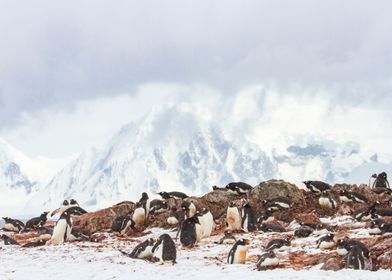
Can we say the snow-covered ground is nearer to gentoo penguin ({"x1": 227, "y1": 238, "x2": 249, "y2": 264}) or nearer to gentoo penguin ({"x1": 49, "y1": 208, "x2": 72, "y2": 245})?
gentoo penguin ({"x1": 227, "y1": 238, "x2": 249, "y2": 264})

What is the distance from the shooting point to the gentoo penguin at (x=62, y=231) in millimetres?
30712

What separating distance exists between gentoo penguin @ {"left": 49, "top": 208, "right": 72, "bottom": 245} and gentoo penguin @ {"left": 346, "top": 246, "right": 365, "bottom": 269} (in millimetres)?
15296

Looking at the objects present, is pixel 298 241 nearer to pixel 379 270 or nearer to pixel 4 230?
pixel 379 270

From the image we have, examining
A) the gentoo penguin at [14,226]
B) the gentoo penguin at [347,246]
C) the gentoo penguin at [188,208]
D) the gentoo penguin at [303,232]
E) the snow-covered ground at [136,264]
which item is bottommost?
the snow-covered ground at [136,264]

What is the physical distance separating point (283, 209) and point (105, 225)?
10072 millimetres

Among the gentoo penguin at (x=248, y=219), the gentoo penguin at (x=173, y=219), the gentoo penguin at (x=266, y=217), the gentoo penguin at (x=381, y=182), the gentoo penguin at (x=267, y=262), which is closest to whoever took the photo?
the gentoo penguin at (x=267, y=262)

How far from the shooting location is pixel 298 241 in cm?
2784

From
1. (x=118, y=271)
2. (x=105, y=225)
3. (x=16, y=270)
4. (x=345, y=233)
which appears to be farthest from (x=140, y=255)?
(x=105, y=225)

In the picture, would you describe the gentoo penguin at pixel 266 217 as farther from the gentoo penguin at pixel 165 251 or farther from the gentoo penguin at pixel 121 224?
the gentoo penguin at pixel 165 251

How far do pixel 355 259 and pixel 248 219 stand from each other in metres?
12.2

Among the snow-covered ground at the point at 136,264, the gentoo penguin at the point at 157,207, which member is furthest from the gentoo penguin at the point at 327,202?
the gentoo penguin at the point at 157,207

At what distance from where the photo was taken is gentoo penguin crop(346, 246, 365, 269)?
66.8ft

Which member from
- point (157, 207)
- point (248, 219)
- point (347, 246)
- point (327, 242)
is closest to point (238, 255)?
point (327, 242)

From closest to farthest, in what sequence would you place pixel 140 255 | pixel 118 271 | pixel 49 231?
pixel 118 271 < pixel 140 255 < pixel 49 231
